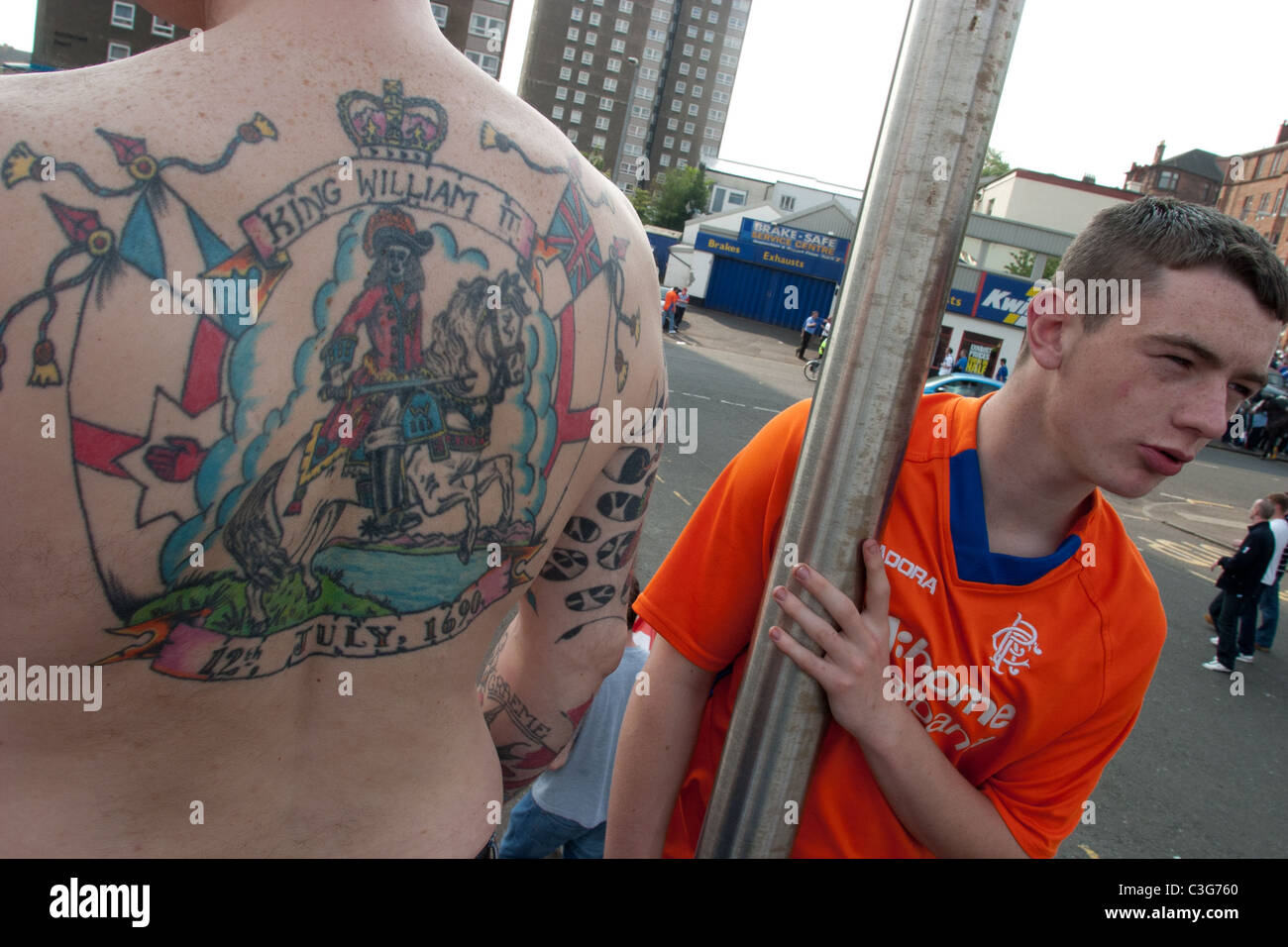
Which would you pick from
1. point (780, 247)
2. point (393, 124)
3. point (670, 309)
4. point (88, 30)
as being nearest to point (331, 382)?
point (393, 124)

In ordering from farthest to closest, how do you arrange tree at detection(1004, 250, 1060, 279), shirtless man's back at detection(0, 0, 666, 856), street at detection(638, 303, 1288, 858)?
tree at detection(1004, 250, 1060, 279)
street at detection(638, 303, 1288, 858)
shirtless man's back at detection(0, 0, 666, 856)

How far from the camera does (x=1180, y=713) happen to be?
5523 millimetres

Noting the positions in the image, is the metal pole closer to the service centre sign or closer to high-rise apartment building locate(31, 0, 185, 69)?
the service centre sign

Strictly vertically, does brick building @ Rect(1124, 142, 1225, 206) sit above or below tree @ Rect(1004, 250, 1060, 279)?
above

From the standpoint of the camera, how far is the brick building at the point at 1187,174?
2365 inches

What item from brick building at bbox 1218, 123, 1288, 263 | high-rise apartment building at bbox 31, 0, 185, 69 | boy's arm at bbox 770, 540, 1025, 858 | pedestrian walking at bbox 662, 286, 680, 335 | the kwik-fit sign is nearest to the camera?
boy's arm at bbox 770, 540, 1025, 858

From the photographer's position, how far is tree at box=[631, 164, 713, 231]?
62469 millimetres

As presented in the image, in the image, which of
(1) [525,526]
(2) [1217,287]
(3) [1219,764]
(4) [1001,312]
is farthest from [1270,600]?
(4) [1001,312]

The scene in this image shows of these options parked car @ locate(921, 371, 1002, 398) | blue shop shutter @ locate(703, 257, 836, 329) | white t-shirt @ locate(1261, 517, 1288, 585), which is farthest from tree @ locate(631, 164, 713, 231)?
white t-shirt @ locate(1261, 517, 1288, 585)

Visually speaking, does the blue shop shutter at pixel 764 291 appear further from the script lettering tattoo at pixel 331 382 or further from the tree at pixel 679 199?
the script lettering tattoo at pixel 331 382

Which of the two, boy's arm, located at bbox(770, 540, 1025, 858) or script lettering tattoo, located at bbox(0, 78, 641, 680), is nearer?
script lettering tattoo, located at bbox(0, 78, 641, 680)
